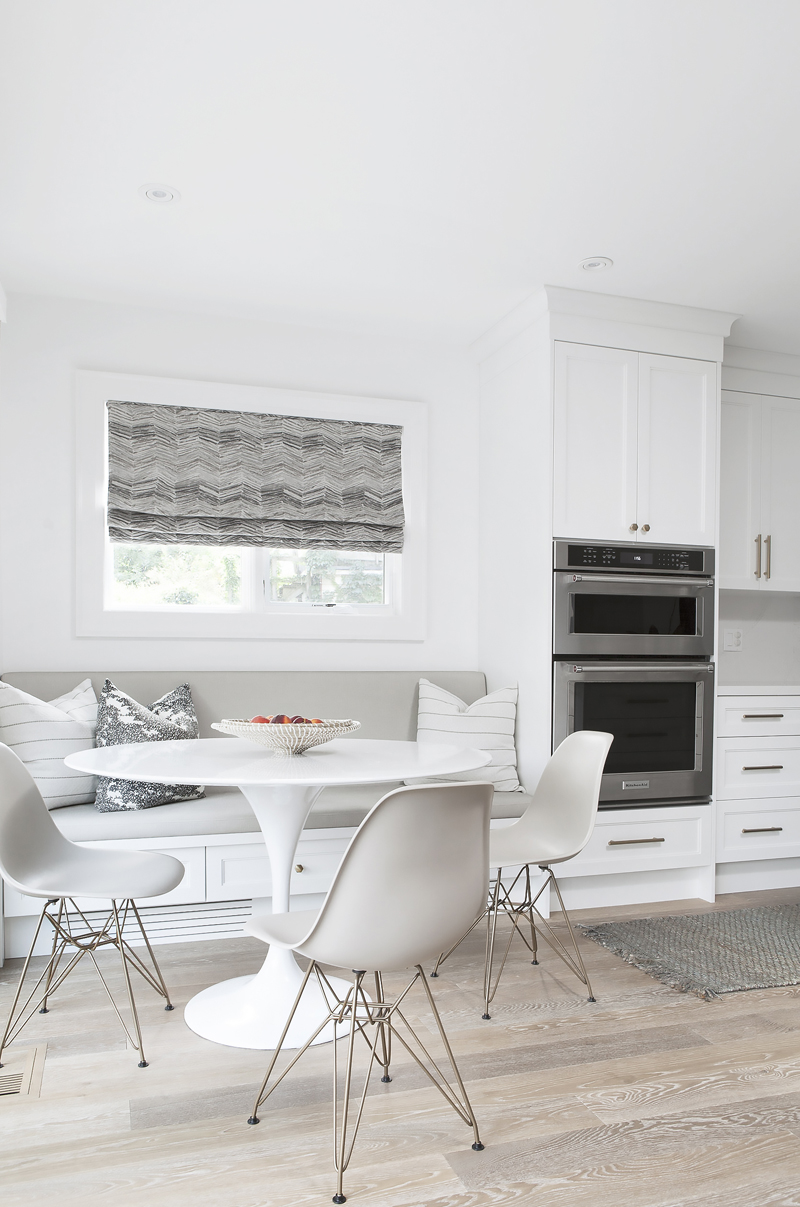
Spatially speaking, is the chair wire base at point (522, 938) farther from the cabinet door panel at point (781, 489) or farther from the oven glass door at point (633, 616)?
the cabinet door panel at point (781, 489)

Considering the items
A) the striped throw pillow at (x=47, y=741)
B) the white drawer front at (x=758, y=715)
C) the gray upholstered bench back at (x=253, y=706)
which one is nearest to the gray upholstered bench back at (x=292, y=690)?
the gray upholstered bench back at (x=253, y=706)

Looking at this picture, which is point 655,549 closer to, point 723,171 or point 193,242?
point 723,171

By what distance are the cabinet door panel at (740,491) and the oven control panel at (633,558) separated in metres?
0.47

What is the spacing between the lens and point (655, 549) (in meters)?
3.59

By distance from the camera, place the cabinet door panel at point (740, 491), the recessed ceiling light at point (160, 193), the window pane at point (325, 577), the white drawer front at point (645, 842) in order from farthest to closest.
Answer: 1. the cabinet door panel at point (740, 491)
2. the window pane at point (325, 577)
3. the white drawer front at point (645, 842)
4. the recessed ceiling light at point (160, 193)

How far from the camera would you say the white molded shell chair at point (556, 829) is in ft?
8.14

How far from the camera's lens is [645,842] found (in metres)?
3.50

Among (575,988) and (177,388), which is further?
(177,388)

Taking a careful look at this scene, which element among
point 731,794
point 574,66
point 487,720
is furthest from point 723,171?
point 731,794

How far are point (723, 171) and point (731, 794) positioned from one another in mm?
2452

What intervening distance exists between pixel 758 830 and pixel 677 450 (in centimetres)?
169

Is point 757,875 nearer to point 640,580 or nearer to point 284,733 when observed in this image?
point 640,580

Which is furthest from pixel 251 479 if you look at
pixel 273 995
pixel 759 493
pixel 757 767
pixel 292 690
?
pixel 757 767

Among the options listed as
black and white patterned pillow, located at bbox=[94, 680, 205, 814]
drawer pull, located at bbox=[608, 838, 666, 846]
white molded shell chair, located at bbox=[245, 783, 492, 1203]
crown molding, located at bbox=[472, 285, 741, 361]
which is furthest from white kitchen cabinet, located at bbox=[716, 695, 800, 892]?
white molded shell chair, located at bbox=[245, 783, 492, 1203]
